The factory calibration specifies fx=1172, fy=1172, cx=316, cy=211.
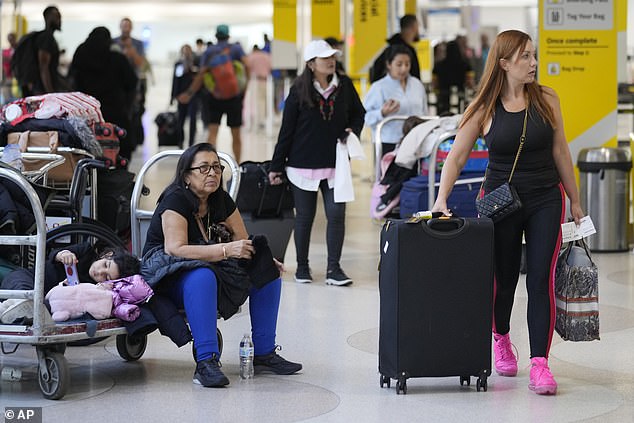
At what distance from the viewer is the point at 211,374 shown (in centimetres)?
479

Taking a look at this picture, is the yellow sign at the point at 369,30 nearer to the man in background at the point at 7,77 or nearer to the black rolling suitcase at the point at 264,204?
the man in background at the point at 7,77

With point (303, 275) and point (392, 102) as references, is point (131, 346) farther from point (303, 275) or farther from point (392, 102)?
point (392, 102)

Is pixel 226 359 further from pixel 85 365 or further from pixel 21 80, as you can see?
pixel 21 80

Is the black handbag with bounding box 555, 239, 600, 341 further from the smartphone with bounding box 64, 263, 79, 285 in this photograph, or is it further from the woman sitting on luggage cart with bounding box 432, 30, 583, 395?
the smartphone with bounding box 64, 263, 79, 285

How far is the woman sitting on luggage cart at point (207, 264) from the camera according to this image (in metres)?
4.77

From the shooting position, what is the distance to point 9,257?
5312 millimetres

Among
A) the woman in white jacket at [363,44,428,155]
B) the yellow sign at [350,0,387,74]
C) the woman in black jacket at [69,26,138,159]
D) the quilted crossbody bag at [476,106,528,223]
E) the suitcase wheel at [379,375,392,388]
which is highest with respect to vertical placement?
the yellow sign at [350,0,387,74]

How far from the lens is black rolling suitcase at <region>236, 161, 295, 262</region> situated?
7.52 meters

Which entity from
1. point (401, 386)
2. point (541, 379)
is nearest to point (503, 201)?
point (541, 379)

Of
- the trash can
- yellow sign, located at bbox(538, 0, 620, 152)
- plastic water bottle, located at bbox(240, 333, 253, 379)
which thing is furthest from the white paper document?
yellow sign, located at bbox(538, 0, 620, 152)

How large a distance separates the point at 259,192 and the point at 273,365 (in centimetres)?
261

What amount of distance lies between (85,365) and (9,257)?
1.98 ft

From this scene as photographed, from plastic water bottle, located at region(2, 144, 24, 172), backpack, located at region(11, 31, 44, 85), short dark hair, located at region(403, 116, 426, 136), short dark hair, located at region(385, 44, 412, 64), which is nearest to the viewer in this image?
plastic water bottle, located at region(2, 144, 24, 172)

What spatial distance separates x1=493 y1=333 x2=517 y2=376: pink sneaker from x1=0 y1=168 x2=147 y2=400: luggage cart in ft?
5.24
